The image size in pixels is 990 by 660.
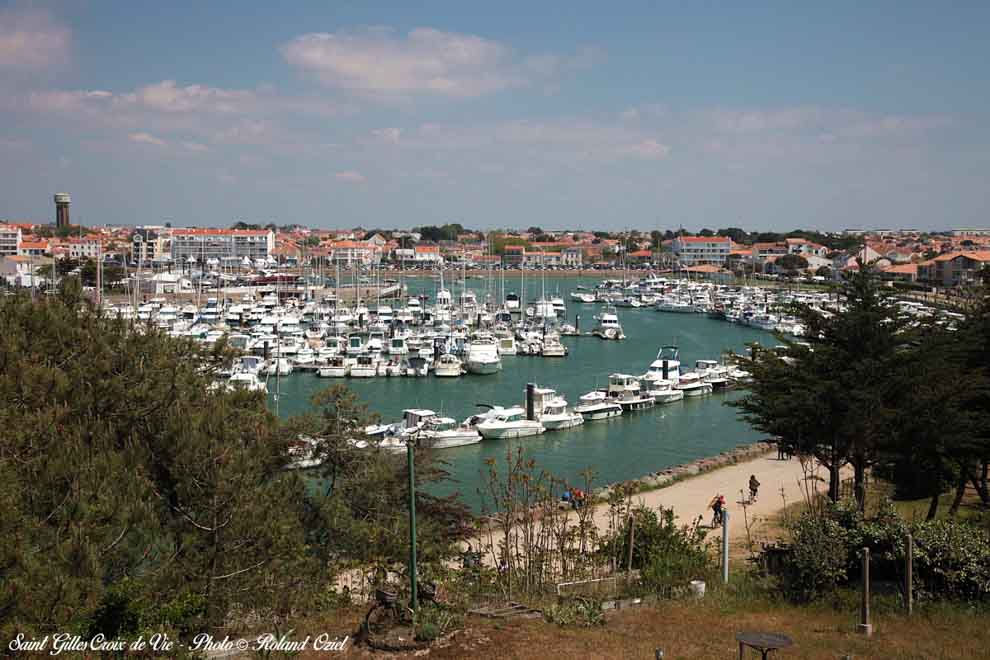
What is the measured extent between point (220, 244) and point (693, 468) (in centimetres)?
5872

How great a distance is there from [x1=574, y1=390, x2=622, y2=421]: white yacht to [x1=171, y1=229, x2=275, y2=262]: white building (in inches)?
1989

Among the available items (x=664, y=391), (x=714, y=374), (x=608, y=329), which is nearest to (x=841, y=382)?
(x=664, y=391)

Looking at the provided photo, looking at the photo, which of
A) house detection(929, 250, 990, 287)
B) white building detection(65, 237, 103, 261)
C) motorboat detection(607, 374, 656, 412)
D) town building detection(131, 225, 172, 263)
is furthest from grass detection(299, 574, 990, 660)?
white building detection(65, 237, 103, 261)

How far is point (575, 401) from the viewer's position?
66.4 ft

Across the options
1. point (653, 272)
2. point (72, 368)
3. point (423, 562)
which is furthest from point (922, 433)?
point (653, 272)

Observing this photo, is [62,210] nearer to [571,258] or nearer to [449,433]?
[571,258]

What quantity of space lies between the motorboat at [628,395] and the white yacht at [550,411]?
2.32 metres

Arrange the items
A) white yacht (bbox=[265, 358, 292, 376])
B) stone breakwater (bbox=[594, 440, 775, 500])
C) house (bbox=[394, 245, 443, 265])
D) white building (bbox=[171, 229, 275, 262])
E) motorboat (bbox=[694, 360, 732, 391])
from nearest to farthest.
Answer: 1. stone breakwater (bbox=[594, 440, 775, 500])
2. motorboat (bbox=[694, 360, 732, 391])
3. white yacht (bbox=[265, 358, 292, 376])
4. white building (bbox=[171, 229, 275, 262])
5. house (bbox=[394, 245, 443, 265])

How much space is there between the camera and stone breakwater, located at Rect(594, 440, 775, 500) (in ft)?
40.5

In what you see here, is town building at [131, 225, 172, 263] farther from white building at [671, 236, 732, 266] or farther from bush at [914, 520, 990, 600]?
bush at [914, 520, 990, 600]

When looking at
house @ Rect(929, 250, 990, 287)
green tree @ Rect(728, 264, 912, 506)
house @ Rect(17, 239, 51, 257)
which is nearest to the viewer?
green tree @ Rect(728, 264, 912, 506)

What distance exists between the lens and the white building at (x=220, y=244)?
65.3 metres

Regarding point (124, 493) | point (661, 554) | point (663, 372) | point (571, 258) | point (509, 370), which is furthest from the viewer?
point (571, 258)

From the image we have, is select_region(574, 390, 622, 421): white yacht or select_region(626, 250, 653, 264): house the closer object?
select_region(574, 390, 622, 421): white yacht
